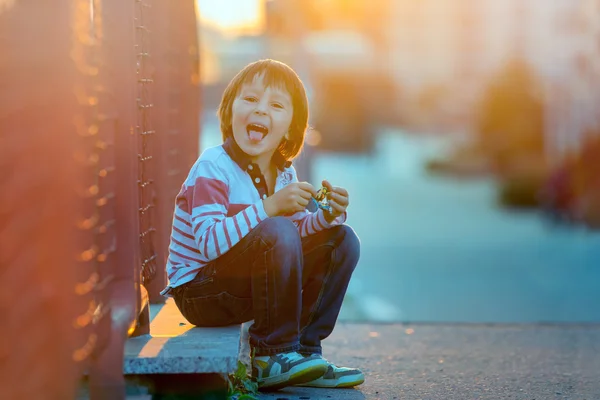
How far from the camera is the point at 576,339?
19.0 ft

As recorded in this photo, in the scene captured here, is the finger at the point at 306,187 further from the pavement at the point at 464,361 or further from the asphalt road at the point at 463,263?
the asphalt road at the point at 463,263

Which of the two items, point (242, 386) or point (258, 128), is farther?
point (258, 128)

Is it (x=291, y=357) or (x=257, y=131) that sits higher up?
(x=257, y=131)

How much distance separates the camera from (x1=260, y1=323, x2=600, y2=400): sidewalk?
4.12 meters

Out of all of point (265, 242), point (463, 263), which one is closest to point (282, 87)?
point (265, 242)

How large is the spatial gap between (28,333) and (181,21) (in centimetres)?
335

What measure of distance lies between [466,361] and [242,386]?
1.50m

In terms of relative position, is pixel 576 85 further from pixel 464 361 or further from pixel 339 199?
pixel 339 199

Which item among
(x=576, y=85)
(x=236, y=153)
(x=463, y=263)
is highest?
(x=236, y=153)

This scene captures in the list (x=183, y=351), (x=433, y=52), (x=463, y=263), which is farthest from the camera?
(x=433, y=52)

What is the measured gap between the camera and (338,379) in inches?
159

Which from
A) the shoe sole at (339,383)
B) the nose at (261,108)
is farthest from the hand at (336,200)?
the shoe sole at (339,383)

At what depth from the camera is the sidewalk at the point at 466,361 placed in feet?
13.5

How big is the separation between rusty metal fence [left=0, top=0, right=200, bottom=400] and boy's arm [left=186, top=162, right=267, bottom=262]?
293 millimetres
